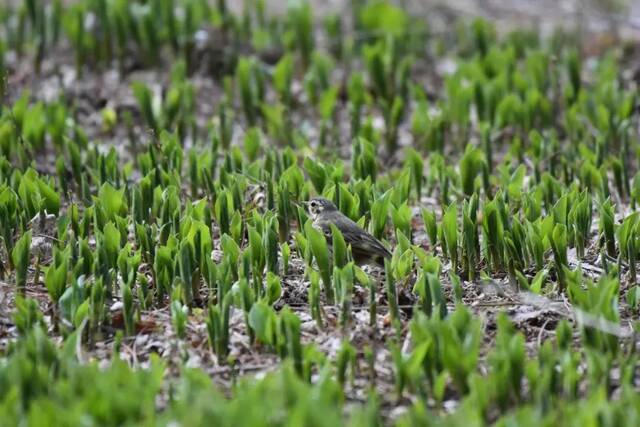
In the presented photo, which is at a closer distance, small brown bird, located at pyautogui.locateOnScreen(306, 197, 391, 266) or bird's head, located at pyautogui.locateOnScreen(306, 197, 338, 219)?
small brown bird, located at pyautogui.locateOnScreen(306, 197, 391, 266)

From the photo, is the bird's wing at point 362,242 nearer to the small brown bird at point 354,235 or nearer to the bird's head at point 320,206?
the small brown bird at point 354,235

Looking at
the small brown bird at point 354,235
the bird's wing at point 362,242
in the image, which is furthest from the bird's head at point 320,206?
the bird's wing at point 362,242

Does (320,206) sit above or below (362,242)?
above

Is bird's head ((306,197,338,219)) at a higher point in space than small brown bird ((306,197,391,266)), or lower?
higher

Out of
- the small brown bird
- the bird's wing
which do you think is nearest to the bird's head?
the small brown bird

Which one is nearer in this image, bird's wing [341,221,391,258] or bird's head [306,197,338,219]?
bird's wing [341,221,391,258]

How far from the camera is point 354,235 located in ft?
16.0

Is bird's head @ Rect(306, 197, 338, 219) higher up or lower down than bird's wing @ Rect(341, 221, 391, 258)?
higher up

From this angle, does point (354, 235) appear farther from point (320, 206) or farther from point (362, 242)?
point (320, 206)

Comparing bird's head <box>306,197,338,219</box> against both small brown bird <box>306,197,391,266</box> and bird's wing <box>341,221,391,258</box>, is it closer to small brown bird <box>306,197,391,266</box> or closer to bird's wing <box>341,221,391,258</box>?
small brown bird <box>306,197,391,266</box>

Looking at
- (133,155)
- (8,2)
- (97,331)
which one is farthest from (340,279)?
(8,2)

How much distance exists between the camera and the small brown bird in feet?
15.9

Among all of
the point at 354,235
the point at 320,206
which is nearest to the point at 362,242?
the point at 354,235

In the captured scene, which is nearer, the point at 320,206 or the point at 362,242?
the point at 362,242
